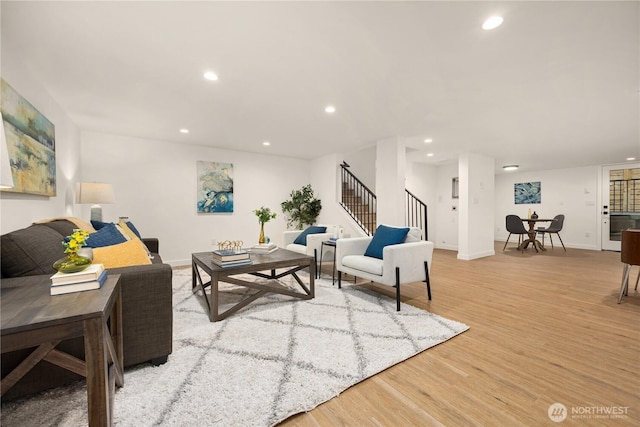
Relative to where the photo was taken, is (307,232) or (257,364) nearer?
(257,364)

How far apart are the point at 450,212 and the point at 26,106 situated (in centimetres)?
793

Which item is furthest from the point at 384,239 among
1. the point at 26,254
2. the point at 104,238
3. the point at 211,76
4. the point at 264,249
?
the point at 26,254

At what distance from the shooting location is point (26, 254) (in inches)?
58.4

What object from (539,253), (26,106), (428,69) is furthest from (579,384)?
(539,253)

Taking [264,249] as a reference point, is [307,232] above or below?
above

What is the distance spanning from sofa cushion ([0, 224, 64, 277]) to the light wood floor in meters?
1.57

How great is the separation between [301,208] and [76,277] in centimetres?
509

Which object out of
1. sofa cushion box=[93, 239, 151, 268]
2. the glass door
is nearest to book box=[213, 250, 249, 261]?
sofa cushion box=[93, 239, 151, 268]

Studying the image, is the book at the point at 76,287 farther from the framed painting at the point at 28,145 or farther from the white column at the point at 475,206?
the white column at the point at 475,206

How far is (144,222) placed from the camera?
473 cm

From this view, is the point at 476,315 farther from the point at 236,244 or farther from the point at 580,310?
the point at 236,244

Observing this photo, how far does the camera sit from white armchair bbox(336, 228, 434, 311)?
8.83 feet

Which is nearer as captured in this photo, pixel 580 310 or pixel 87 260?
pixel 87 260

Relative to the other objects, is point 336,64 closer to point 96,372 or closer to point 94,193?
point 96,372
